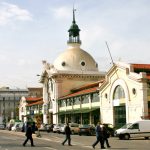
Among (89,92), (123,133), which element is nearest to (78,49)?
(89,92)

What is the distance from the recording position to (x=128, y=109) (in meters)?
54.8

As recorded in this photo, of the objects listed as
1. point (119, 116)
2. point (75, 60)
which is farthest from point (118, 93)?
point (75, 60)

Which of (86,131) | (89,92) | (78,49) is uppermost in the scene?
(78,49)

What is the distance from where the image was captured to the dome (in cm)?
9100

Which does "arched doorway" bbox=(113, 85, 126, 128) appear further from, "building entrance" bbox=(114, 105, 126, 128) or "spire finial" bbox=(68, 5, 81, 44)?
"spire finial" bbox=(68, 5, 81, 44)

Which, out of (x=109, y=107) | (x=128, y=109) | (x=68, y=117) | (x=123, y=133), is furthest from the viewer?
(x=68, y=117)

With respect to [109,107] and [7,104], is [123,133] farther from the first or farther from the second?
[7,104]

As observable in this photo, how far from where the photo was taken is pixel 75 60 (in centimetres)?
9194

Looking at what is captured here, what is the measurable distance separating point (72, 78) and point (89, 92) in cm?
2166

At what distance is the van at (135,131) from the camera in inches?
1564

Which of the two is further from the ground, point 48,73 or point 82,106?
point 48,73

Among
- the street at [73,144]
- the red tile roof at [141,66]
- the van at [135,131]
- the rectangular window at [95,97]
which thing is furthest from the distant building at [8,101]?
the street at [73,144]

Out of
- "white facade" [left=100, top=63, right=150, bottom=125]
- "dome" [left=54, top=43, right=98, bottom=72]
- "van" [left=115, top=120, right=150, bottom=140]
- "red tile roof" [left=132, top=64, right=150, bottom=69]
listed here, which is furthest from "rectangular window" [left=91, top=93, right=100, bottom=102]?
"van" [left=115, top=120, right=150, bottom=140]

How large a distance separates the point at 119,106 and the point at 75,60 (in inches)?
1390
